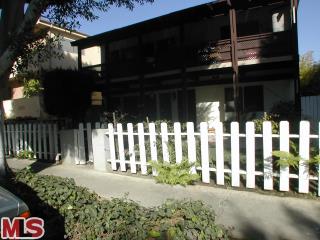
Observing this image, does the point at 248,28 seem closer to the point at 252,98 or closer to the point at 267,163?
the point at 252,98

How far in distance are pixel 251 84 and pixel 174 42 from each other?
517 centimetres

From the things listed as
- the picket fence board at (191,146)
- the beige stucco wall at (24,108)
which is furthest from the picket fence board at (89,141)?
the beige stucco wall at (24,108)

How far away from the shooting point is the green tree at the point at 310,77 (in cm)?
2141

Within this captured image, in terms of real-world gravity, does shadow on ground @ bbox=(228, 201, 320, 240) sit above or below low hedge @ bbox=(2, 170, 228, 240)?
below

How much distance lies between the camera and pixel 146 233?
3.59 m

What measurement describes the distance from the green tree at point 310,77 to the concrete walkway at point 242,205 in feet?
54.9

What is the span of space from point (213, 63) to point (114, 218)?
40.2 ft

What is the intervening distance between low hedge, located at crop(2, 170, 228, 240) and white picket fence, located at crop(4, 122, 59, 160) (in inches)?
215

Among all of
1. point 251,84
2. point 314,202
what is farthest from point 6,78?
point 251,84

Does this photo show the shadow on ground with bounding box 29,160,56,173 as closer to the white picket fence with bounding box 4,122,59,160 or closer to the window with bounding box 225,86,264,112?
the white picket fence with bounding box 4,122,59,160

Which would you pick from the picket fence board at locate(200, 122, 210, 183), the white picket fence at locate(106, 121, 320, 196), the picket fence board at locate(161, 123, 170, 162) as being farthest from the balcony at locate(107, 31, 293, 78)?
the picket fence board at locate(200, 122, 210, 183)

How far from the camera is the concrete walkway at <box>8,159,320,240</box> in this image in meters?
4.53

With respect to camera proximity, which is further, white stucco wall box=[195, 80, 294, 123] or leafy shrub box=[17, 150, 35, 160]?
white stucco wall box=[195, 80, 294, 123]

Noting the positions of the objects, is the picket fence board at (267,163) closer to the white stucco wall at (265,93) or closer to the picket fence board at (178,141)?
the picket fence board at (178,141)
